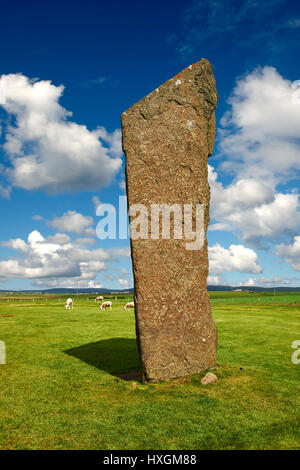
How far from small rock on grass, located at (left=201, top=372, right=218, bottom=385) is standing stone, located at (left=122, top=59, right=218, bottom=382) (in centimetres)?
43

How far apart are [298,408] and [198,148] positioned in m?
5.81

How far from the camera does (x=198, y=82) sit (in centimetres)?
823

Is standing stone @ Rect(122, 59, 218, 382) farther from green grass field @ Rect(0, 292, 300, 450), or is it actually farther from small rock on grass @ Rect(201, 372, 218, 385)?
green grass field @ Rect(0, 292, 300, 450)

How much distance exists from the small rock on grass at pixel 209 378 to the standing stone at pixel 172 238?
1.40 feet

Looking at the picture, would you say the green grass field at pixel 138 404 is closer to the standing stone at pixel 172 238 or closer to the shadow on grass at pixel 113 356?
the shadow on grass at pixel 113 356

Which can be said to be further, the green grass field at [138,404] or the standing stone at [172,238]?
the standing stone at [172,238]

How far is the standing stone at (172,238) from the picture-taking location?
7332 mm

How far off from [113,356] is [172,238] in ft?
15.2

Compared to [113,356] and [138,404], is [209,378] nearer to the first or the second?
[138,404]

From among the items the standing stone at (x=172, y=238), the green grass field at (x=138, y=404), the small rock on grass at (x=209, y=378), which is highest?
the standing stone at (x=172, y=238)

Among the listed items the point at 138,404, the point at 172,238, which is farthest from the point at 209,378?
the point at 172,238

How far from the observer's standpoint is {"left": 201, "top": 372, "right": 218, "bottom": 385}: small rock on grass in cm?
703

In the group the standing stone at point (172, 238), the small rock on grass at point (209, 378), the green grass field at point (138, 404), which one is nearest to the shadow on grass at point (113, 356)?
the green grass field at point (138, 404)
